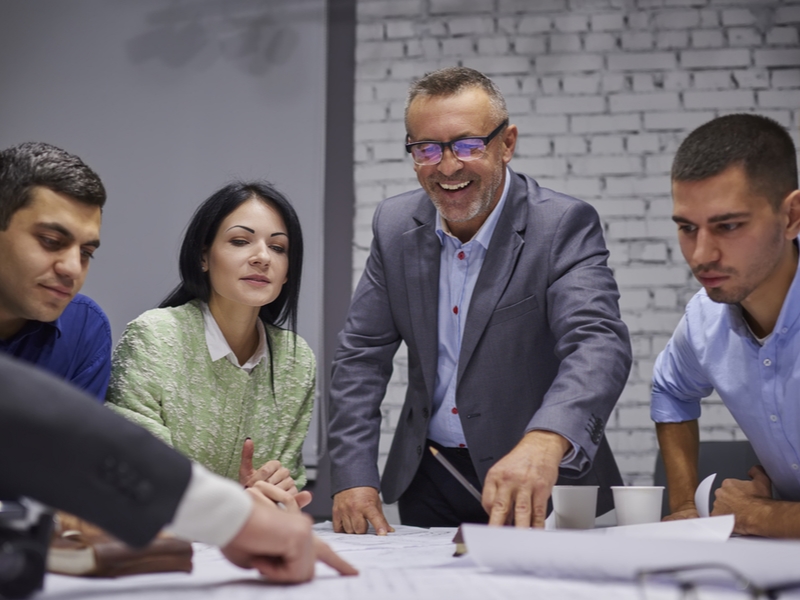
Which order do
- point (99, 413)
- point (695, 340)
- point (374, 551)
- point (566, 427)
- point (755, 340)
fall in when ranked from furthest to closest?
1. point (695, 340)
2. point (755, 340)
3. point (566, 427)
4. point (374, 551)
5. point (99, 413)

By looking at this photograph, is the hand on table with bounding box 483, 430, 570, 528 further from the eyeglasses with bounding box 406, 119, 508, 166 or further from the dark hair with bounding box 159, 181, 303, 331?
the dark hair with bounding box 159, 181, 303, 331

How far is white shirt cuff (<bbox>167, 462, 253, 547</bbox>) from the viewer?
871 mm

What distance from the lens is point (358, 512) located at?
5.97 ft

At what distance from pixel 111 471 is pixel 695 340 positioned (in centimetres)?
147

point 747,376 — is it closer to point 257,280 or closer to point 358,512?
point 358,512

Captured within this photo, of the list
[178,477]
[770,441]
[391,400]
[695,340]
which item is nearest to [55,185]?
[178,477]

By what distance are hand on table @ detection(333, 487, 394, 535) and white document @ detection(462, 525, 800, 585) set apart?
0.74 m

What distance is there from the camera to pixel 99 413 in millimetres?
816

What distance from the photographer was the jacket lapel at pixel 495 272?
211 centimetres

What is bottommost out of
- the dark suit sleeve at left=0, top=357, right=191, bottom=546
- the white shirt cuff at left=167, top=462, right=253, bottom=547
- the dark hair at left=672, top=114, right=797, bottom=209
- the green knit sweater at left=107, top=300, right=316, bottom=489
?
the white shirt cuff at left=167, top=462, right=253, bottom=547

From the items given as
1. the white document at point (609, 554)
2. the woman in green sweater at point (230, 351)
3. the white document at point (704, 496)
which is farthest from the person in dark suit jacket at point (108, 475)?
the woman in green sweater at point (230, 351)

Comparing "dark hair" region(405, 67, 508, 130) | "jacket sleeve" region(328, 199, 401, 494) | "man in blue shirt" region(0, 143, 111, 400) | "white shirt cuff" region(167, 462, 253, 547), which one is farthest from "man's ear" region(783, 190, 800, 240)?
"man in blue shirt" region(0, 143, 111, 400)

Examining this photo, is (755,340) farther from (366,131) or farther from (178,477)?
(366,131)

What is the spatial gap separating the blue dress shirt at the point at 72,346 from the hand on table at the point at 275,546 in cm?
113
